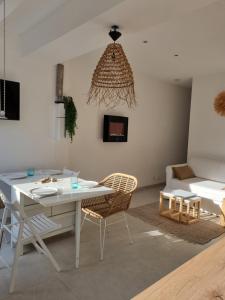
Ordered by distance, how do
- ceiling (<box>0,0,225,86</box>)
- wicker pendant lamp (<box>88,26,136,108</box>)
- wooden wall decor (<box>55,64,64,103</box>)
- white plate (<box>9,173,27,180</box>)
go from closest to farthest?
ceiling (<box>0,0,225,86</box>) < wicker pendant lamp (<box>88,26,136,108</box>) < white plate (<box>9,173,27,180</box>) < wooden wall decor (<box>55,64,64,103</box>)

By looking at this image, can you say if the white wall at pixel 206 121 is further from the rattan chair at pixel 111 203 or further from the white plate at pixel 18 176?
the white plate at pixel 18 176

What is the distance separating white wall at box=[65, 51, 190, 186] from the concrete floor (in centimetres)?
169

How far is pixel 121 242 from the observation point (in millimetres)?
3023

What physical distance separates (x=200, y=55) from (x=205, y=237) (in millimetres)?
2786

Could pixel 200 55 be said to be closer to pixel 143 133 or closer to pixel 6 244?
pixel 143 133

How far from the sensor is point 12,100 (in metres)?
3.32

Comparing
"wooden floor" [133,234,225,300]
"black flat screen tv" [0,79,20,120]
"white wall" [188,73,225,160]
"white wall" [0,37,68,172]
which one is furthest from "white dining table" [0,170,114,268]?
"white wall" [188,73,225,160]

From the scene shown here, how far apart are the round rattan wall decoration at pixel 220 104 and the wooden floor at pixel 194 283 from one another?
14.9 feet

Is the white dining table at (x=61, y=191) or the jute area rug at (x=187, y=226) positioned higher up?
the white dining table at (x=61, y=191)

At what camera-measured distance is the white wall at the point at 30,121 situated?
11.0 feet

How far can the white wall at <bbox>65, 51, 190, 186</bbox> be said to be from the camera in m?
4.47

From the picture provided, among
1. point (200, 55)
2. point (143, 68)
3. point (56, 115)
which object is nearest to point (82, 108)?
point (56, 115)

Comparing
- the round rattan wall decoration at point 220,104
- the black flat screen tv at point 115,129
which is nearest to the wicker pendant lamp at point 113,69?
the black flat screen tv at point 115,129

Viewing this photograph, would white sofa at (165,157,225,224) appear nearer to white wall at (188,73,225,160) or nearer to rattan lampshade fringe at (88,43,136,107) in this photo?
white wall at (188,73,225,160)
